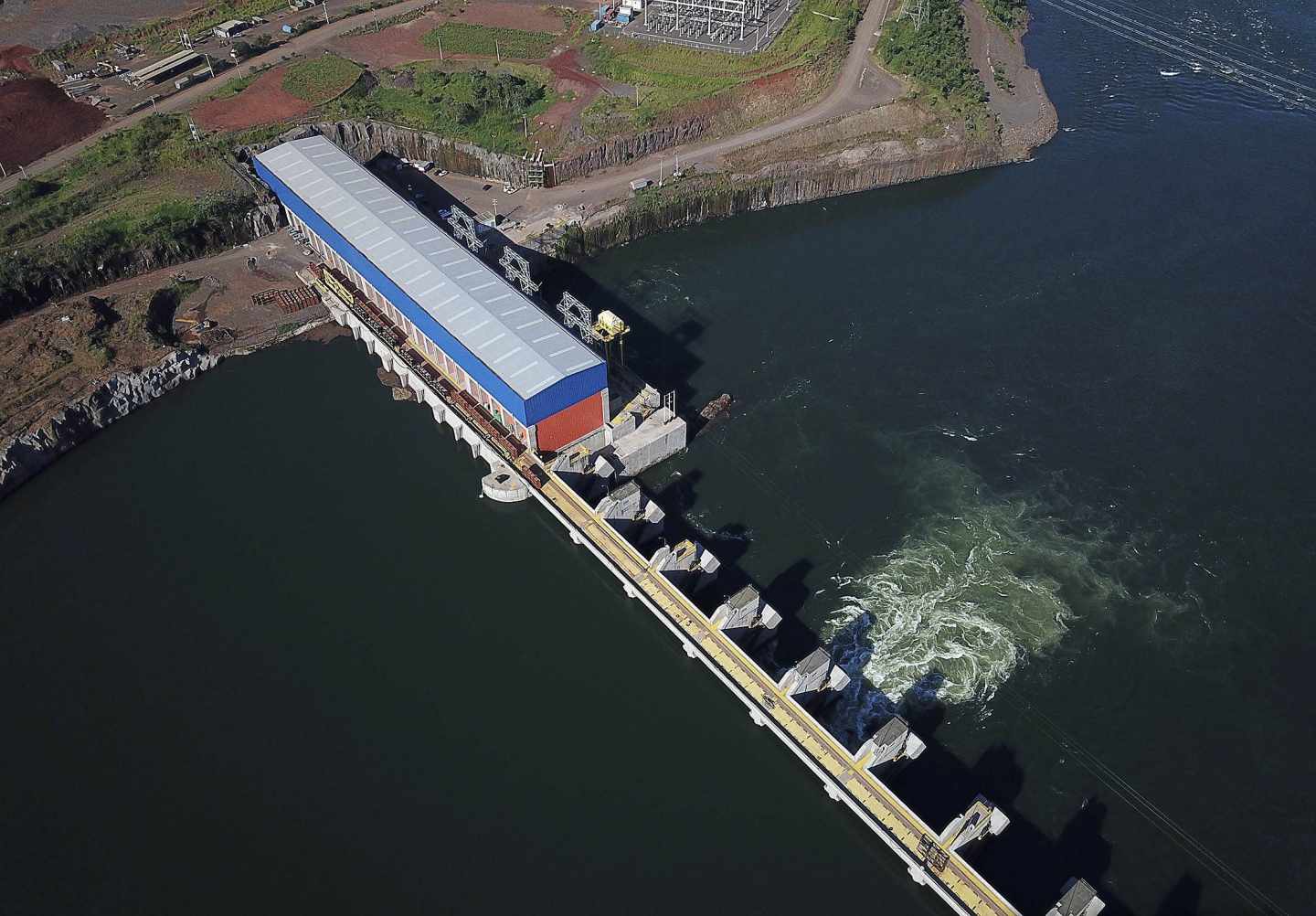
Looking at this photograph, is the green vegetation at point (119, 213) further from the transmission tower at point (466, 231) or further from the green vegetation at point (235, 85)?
the transmission tower at point (466, 231)

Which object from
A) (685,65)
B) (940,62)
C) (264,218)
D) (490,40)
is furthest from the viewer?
(490,40)

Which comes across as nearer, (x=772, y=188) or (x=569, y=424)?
(x=569, y=424)

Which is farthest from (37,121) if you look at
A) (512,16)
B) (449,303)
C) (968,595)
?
(968,595)

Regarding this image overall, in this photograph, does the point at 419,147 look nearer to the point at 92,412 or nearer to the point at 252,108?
the point at 252,108

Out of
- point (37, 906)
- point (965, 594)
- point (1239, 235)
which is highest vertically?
point (1239, 235)

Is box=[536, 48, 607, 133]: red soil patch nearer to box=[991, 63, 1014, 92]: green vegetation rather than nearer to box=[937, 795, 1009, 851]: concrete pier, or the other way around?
box=[991, 63, 1014, 92]: green vegetation

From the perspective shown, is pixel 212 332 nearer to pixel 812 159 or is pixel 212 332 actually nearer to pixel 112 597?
pixel 112 597

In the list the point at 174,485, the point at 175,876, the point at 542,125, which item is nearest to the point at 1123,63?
the point at 542,125
